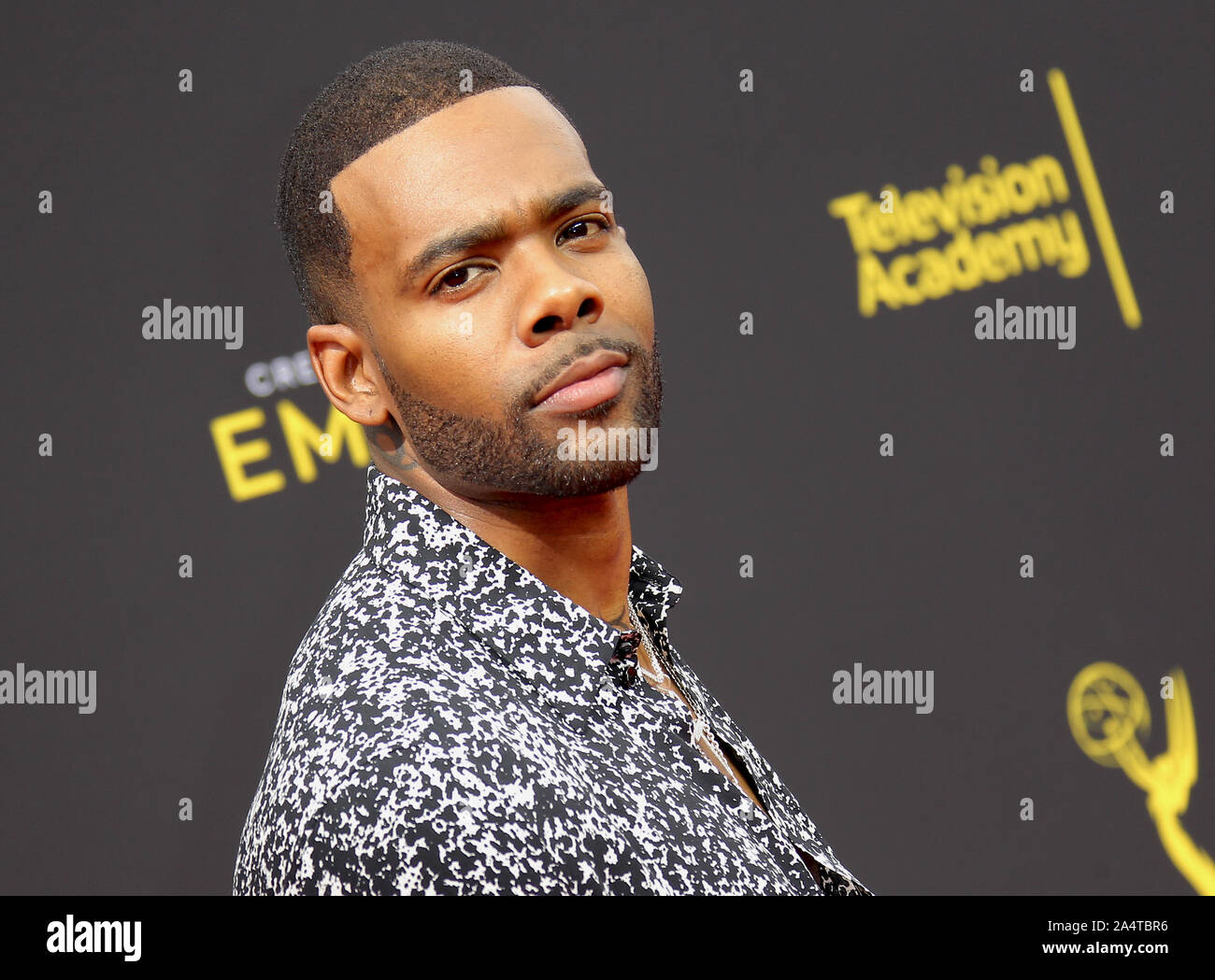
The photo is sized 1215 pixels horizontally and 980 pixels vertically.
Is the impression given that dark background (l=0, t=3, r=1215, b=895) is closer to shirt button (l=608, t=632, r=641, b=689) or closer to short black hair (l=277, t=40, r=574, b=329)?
short black hair (l=277, t=40, r=574, b=329)

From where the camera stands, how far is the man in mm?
1013

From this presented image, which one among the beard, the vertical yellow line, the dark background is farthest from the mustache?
the vertical yellow line

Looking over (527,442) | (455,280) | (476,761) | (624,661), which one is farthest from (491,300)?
(476,761)

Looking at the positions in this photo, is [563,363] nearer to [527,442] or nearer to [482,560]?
[527,442]

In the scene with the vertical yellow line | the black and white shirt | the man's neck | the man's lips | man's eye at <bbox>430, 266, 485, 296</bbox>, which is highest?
the vertical yellow line

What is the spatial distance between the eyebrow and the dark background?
Result: 1694 mm

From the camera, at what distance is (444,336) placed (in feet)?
4.33

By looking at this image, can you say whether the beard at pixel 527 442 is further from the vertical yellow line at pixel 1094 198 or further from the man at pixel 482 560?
the vertical yellow line at pixel 1094 198

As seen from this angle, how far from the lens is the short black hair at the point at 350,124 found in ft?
4.56

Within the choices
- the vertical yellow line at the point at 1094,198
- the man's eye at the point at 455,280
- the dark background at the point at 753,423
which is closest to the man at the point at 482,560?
the man's eye at the point at 455,280

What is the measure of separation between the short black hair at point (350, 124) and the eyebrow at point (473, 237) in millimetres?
104

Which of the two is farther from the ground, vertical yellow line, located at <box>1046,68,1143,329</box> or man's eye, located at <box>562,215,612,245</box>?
vertical yellow line, located at <box>1046,68,1143,329</box>

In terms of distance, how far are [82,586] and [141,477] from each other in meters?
0.28
